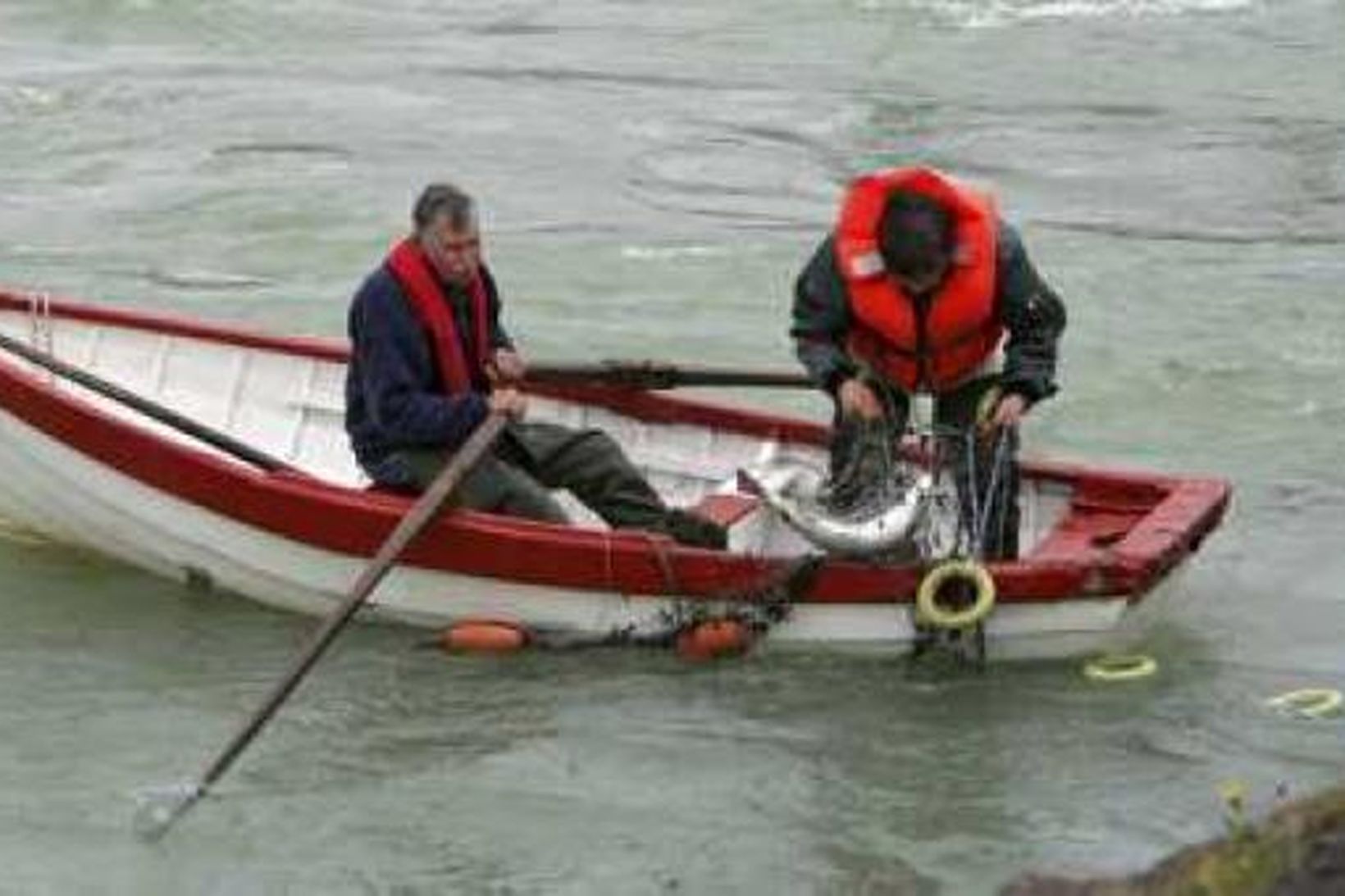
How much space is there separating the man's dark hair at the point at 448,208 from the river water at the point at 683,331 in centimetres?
142

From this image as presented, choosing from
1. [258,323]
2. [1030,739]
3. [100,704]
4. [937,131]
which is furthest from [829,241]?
[937,131]

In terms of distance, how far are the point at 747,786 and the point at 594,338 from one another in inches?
214

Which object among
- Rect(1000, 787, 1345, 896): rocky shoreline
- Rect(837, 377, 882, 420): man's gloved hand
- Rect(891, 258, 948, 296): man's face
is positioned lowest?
Rect(1000, 787, 1345, 896): rocky shoreline

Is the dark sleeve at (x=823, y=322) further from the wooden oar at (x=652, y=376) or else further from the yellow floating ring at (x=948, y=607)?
the yellow floating ring at (x=948, y=607)

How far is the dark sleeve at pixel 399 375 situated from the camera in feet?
30.0

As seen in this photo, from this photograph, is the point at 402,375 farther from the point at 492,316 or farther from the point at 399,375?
the point at 492,316

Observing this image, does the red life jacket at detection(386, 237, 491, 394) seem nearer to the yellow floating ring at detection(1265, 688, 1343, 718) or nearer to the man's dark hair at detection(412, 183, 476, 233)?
the man's dark hair at detection(412, 183, 476, 233)

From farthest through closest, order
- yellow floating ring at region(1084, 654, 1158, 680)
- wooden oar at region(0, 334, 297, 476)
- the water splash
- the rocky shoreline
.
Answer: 1. the water splash
2. wooden oar at region(0, 334, 297, 476)
3. yellow floating ring at region(1084, 654, 1158, 680)
4. the rocky shoreline

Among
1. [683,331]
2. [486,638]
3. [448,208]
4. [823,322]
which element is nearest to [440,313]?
[448,208]

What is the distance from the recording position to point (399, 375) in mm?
9188

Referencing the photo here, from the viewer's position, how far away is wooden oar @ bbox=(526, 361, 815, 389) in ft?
32.2

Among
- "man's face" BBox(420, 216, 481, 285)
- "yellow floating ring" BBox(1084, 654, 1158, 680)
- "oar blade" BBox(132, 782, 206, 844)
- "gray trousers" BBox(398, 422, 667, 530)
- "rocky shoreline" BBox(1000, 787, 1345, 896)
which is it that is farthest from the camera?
"gray trousers" BBox(398, 422, 667, 530)

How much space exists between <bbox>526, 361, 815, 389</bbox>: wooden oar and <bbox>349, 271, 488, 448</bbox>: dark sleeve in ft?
1.78

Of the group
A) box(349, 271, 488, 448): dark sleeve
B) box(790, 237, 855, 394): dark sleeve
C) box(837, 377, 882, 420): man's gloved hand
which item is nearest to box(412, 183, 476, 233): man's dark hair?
box(349, 271, 488, 448): dark sleeve
